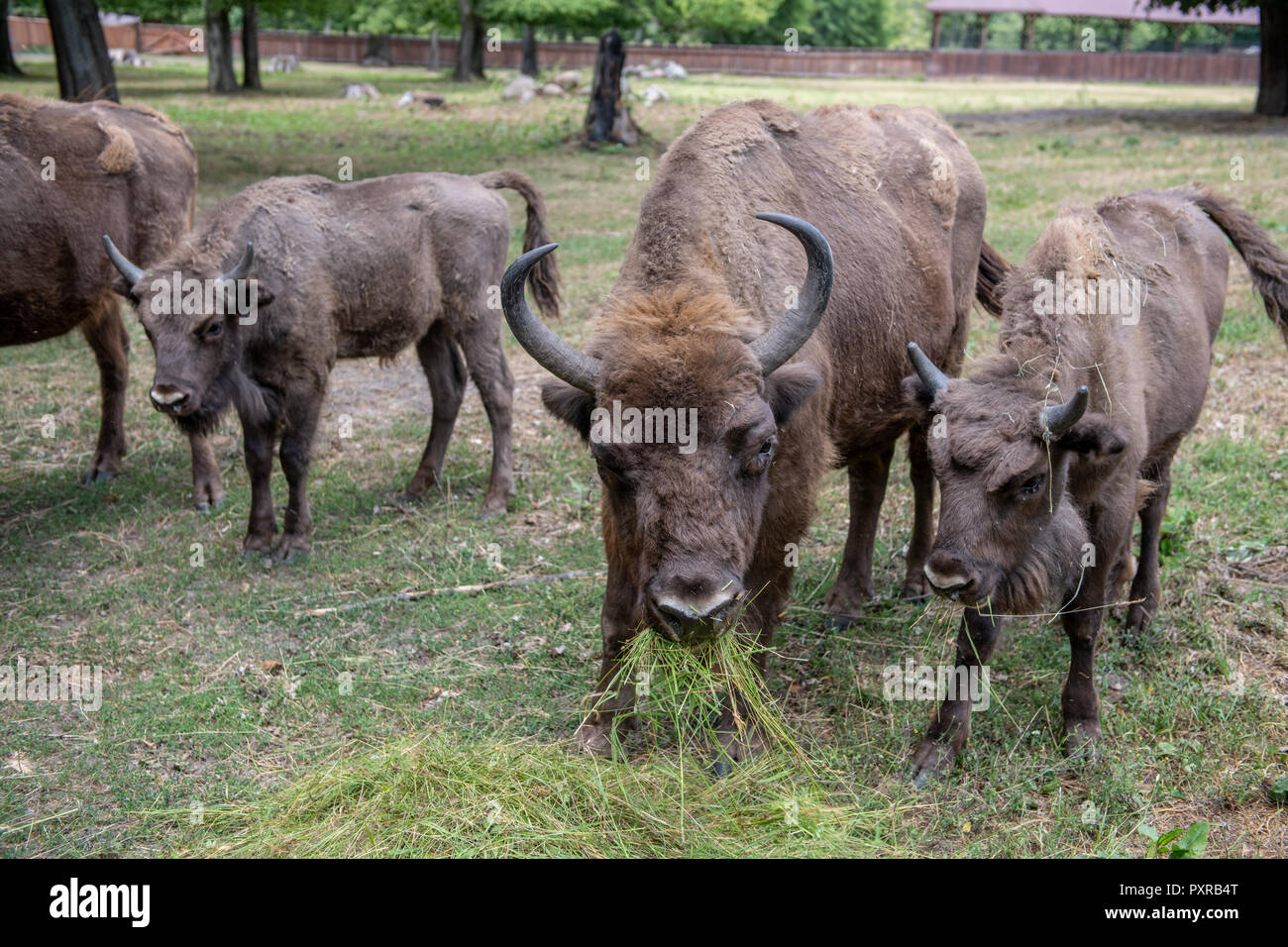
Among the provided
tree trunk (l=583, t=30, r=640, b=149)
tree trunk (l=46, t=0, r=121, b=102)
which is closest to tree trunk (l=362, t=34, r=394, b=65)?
tree trunk (l=583, t=30, r=640, b=149)

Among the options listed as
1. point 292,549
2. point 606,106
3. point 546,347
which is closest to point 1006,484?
point 546,347

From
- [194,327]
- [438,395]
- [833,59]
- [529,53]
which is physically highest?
[833,59]

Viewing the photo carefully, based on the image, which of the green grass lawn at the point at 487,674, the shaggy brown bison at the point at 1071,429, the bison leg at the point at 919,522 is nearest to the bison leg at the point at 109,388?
the green grass lawn at the point at 487,674

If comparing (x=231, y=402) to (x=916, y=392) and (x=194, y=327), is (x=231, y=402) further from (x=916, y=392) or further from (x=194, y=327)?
(x=916, y=392)

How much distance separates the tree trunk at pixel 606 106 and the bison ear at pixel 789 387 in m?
21.5

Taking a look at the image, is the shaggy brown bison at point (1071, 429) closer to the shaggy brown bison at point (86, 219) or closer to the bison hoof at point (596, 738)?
the bison hoof at point (596, 738)

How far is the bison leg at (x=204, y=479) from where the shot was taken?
811cm

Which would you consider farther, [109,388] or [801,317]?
[109,388]

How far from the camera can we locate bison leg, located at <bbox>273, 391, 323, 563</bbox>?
7.40 metres

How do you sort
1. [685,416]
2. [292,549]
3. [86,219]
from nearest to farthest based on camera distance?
1. [685,416]
2. [292,549]
3. [86,219]

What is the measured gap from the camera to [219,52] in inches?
1485

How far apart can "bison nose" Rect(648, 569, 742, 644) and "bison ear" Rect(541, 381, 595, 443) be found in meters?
0.82

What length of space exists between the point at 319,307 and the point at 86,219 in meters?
2.18

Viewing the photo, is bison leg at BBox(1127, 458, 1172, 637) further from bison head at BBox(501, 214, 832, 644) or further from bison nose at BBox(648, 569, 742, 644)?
bison nose at BBox(648, 569, 742, 644)
